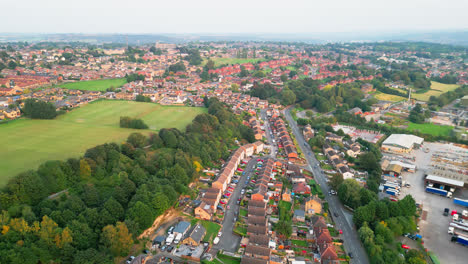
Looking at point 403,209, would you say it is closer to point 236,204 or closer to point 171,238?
point 236,204

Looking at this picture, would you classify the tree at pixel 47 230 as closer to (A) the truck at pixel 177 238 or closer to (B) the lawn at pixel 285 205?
(A) the truck at pixel 177 238

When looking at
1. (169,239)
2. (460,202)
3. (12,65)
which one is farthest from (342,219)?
(12,65)

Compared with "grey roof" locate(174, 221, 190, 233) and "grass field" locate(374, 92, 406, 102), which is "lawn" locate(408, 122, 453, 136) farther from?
"grey roof" locate(174, 221, 190, 233)

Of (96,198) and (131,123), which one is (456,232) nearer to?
(96,198)

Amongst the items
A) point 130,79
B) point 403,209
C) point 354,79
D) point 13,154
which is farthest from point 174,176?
point 354,79

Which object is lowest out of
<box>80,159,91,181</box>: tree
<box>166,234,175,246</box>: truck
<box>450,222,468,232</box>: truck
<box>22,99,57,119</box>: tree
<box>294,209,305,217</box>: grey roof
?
<box>450,222,468,232</box>: truck

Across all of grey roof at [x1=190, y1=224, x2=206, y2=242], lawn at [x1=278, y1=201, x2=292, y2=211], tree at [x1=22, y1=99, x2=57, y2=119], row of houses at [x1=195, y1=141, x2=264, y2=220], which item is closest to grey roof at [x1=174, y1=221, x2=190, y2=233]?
grey roof at [x1=190, y1=224, x2=206, y2=242]

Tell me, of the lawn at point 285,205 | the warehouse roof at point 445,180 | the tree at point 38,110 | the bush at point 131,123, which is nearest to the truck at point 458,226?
the warehouse roof at point 445,180
